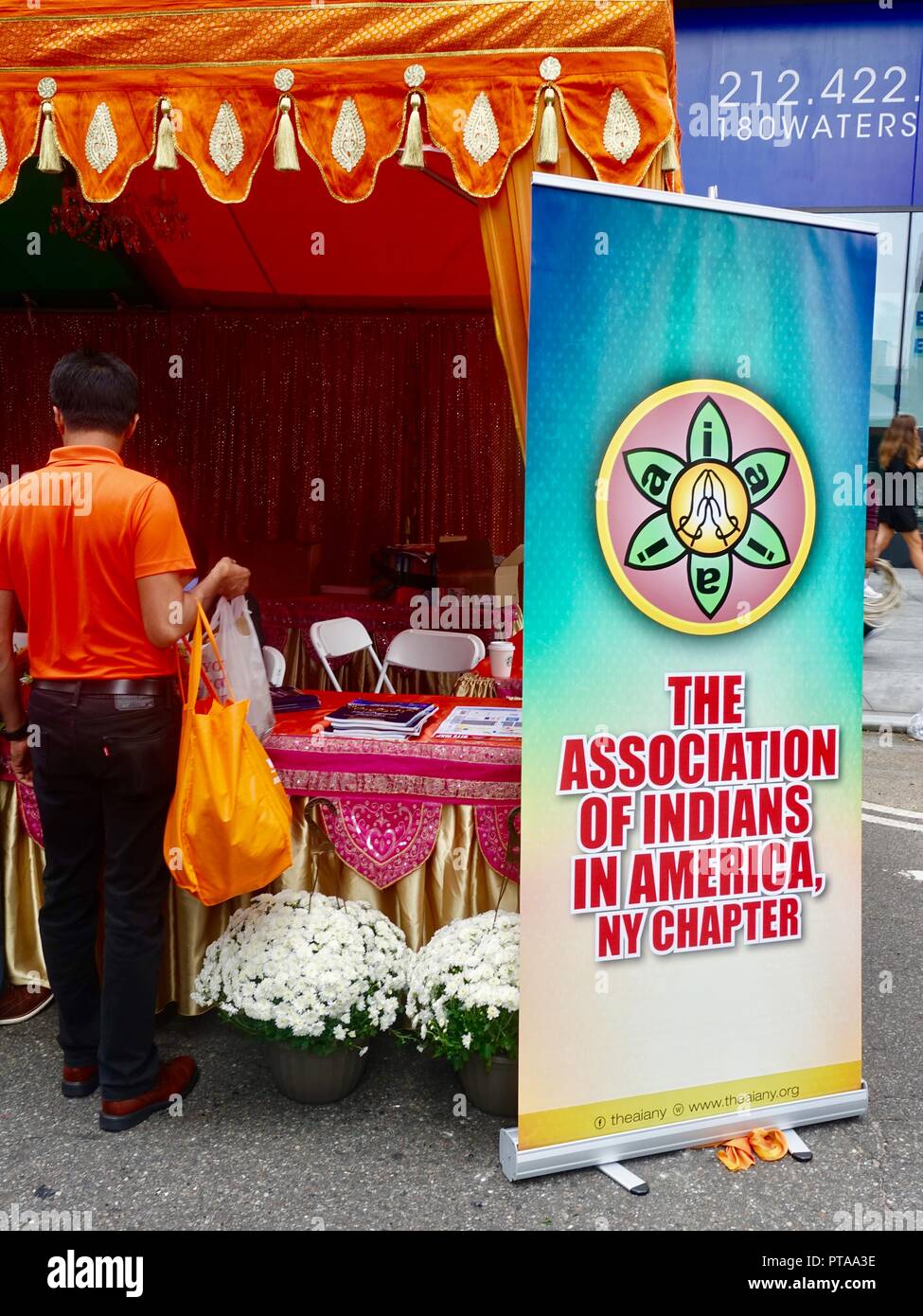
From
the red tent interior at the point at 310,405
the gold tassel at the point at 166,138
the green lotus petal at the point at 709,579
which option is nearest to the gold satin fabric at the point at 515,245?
the green lotus petal at the point at 709,579

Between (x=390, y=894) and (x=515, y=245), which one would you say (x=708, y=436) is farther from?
(x=390, y=894)

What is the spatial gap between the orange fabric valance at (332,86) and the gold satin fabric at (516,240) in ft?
0.14

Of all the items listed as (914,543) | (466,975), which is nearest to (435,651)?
(466,975)

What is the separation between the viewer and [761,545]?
253cm

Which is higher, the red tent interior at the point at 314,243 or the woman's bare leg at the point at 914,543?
the red tent interior at the point at 314,243

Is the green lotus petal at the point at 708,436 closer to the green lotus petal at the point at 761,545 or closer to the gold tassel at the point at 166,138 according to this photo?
the green lotus petal at the point at 761,545

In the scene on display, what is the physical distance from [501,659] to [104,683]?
6.66 ft

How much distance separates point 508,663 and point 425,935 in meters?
1.50

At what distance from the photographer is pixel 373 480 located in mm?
7742

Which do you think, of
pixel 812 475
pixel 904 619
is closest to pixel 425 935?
pixel 812 475

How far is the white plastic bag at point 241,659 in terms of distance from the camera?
293cm

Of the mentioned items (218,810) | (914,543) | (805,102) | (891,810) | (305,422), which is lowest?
(891,810)

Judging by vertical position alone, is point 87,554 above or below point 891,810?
above

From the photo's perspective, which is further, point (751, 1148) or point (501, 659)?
point (501, 659)
